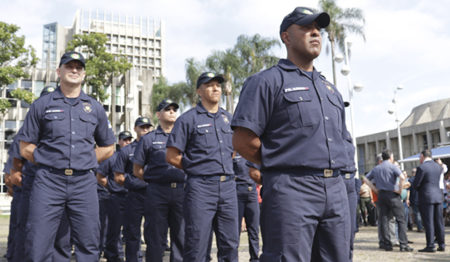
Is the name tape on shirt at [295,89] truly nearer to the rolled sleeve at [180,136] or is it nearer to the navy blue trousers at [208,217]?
the navy blue trousers at [208,217]

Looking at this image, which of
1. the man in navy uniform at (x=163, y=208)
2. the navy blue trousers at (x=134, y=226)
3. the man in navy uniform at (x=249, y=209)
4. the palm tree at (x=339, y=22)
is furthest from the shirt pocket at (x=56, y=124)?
the palm tree at (x=339, y=22)

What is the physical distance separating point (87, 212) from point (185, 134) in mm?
1486

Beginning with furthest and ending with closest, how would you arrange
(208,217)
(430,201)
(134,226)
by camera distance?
1. (430,201)
2. (134,226)
3. (208,217)

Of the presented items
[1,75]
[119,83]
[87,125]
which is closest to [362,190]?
[87,125]

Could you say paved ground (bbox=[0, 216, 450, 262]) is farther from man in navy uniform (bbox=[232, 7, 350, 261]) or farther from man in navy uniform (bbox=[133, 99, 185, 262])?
man in navy uniform (bbox=[232, 7, 350, 261])

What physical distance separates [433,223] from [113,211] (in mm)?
6207

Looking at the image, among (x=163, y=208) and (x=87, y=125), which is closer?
(x=87, y=125)

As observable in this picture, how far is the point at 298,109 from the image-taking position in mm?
2908

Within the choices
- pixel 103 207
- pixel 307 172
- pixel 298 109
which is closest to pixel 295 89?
pixel 298 109

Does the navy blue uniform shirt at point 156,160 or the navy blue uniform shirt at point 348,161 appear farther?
the navy blue uniform shirt at point 156,160

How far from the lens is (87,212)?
4414mm

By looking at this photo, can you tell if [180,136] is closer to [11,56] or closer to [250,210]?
[250,210]

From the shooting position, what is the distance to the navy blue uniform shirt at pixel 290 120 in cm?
284

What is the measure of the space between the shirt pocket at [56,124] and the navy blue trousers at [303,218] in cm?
244
